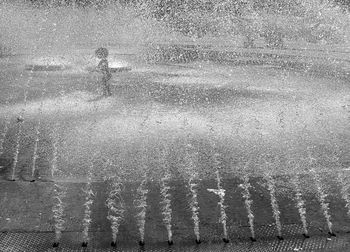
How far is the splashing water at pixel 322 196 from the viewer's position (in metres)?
5.43

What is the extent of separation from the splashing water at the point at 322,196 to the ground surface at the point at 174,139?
8cm

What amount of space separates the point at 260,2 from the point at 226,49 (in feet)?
71.7

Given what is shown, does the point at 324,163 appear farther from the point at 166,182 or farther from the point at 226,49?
the point at 226,49

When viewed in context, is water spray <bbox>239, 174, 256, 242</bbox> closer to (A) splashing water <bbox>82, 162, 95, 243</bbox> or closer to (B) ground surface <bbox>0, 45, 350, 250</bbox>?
(B) ground surface <bbox>0, 45, 350, 250</bbox>

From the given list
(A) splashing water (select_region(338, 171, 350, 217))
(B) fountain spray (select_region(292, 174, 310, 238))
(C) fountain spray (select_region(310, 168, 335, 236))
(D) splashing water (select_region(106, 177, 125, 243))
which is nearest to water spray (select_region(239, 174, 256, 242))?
(B) fountain spray (select_region(292, 174, 310, 238))

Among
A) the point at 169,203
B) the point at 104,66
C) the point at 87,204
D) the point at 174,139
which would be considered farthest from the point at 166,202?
the point at 104,66

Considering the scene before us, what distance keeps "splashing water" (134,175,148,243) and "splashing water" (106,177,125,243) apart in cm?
22

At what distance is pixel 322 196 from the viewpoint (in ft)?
20.1

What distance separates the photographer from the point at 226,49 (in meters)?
20.9

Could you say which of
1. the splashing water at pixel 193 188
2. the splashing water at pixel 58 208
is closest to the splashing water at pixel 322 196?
the splashing water at pixel 193 188

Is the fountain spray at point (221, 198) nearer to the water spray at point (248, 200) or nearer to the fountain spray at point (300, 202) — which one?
the water spray at point (248, 200)

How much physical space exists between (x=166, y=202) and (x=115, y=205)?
70 cm

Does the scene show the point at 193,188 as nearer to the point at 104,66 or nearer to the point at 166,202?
the point at 166,202

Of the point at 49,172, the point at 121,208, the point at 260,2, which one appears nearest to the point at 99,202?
the point at 121,208
